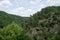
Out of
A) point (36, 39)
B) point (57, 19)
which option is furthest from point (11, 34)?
point (57, 19)

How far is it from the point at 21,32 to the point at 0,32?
14.2 feet

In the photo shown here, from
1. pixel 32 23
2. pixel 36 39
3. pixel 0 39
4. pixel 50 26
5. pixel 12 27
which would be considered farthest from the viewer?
pixel 32 23

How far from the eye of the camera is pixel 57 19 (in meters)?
145

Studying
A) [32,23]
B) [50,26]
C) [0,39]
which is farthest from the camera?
[32,23]

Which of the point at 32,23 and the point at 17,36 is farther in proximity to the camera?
the point at 32,23

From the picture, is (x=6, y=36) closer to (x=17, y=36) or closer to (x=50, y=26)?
(x=17, y=36)

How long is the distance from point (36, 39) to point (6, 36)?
47.0 metres

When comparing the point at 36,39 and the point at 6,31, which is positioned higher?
the point at 6,31

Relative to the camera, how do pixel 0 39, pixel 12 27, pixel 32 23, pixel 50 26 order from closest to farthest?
pixel 0 39, pixel 12 27, pixel 50 26, pixel 32 23

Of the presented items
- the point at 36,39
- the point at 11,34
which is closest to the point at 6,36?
the point at 11,34

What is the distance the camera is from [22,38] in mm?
46531

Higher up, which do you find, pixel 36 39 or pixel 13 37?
pixel 13 37

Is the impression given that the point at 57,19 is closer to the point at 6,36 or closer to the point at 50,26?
the point at 50,26

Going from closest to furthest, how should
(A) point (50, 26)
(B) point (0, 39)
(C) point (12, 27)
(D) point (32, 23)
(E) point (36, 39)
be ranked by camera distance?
(B) point (0, 39) → (C) point (12, 27) → (E) point (36, 39) → (A) point (50, 26) → (D) point (32, 23)
